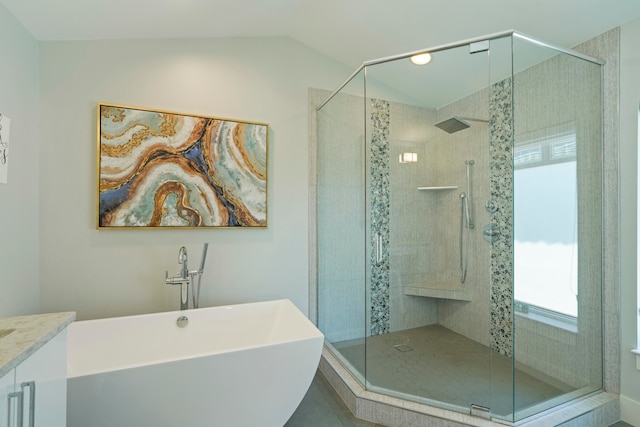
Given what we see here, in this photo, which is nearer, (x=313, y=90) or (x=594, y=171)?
(x=594, y=171)

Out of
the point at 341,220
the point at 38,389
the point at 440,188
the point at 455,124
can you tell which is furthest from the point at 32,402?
the point at 455,124

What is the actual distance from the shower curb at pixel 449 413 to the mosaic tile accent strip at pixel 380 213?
434 millimetres

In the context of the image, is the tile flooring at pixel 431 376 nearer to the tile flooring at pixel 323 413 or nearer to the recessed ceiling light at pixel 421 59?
the tile flooring at pixel 323 413

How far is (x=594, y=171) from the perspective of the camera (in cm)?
187

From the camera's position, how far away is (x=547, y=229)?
1.79 meters

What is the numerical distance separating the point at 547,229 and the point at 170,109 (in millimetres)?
2620

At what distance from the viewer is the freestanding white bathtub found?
1.26m

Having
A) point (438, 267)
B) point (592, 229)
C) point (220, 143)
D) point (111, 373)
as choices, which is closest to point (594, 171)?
point (592, 229)

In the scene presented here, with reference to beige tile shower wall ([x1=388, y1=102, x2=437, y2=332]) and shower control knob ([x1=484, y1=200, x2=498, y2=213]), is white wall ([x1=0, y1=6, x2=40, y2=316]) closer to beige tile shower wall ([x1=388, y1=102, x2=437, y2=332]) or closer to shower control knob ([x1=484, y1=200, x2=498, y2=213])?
beige tile shower wall ([x1=388, y1=102, x2=437, y2=332])

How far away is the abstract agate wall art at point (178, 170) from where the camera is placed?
6.53 feet

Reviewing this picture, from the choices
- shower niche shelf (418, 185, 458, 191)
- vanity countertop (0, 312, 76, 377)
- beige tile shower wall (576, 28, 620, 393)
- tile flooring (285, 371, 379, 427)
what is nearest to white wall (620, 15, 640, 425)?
beige tile shower wall (576, 28, 620, 393)

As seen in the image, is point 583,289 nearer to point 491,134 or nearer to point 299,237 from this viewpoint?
point 491,134

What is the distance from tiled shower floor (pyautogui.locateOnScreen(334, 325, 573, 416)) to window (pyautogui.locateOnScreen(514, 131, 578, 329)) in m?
0.39

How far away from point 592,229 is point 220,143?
101 inches
